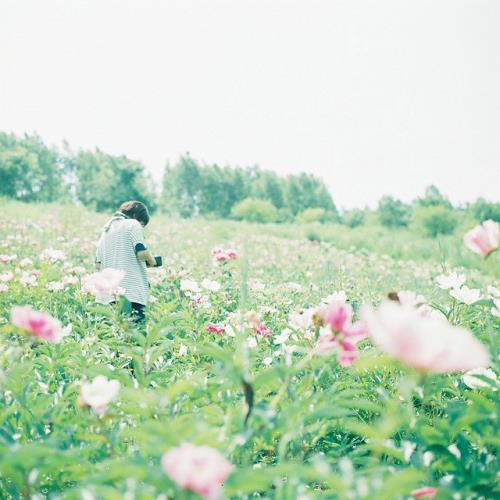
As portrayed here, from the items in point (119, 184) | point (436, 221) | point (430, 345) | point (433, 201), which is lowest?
point (430, 345)

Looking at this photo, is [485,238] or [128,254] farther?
[128,254]

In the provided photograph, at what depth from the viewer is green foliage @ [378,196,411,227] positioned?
41.7 m

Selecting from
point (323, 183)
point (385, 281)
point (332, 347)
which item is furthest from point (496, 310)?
point (323, 183)

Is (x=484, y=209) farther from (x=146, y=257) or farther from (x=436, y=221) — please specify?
(x=146, y=257)

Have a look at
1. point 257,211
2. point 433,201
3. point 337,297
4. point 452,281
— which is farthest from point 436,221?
point 337,297

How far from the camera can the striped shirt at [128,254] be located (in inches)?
151

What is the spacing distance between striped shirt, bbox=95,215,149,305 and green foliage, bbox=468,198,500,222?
2627cm

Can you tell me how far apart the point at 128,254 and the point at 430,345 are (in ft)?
10.7

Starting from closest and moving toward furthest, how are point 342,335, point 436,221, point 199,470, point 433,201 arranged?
point 199,470 < point 342,335 < point 436,221 < point 433,201

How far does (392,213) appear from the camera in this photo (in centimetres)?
4259

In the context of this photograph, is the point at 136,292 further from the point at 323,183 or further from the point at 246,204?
the point at 323,183

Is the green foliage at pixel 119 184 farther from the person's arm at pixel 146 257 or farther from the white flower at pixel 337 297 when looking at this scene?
the white flower at pixel 337 297

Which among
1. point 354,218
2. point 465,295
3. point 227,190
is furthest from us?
point 354,218

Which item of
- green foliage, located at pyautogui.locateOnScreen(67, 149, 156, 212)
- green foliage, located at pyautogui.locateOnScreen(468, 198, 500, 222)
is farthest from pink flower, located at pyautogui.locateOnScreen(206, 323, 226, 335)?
green foliage, located at pyautogui.locateOnScreen(67, 149, 156, 212)
